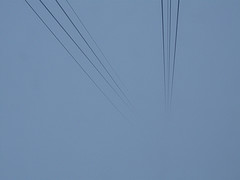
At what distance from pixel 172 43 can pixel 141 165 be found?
0.66 metres

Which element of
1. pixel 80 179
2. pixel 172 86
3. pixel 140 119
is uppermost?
pixel 172 86

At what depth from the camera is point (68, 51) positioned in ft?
3.48

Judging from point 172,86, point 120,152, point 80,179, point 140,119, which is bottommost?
point 80,179

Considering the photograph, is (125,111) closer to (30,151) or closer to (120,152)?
(120,152)

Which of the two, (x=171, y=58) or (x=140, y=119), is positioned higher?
(x=171, y=58)

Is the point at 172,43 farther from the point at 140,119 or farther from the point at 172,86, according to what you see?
the point at 140,119

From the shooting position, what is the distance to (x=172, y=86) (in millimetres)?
1129

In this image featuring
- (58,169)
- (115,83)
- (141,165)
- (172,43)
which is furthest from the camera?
(141,165)

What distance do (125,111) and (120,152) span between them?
0.70 ft

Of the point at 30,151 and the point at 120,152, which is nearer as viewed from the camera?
the point at 30,151

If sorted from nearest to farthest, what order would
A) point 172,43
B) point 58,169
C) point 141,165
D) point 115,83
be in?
point 172,43, point 115,83, point 58,169, point 141,165

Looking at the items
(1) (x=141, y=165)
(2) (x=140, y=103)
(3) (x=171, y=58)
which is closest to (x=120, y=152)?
(1) (x=141, y=165)

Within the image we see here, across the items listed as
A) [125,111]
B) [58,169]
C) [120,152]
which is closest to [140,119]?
[125,111]

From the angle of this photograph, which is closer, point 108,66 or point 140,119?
point 108,66
